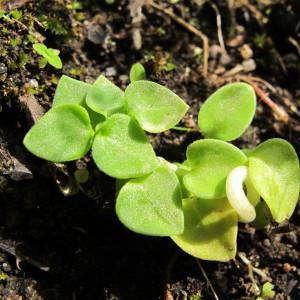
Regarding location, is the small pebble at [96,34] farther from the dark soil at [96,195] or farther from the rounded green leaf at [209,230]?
the rounded green leaf at [209,230]

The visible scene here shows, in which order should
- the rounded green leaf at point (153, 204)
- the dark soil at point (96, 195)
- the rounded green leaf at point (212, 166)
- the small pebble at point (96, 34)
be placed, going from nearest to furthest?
the rounded green leaf at point (153, 204) → the rounded green leaf at point (212, 166) → the dark soil at point (96, 195) → the small pebble at point (96, 34)

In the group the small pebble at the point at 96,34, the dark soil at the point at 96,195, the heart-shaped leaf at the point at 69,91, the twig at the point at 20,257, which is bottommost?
the twig at the point at 20,257

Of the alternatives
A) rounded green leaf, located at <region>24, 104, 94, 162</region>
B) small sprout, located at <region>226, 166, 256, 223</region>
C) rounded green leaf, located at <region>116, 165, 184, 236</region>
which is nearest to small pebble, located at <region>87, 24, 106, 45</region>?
rounded green leaf, located at <region>24, 104, 94, 162</region>

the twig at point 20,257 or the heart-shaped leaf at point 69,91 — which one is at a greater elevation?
the heart-shaped leaf at point 69,91

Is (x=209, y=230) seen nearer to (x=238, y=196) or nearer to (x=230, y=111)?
(x=238, y=196)

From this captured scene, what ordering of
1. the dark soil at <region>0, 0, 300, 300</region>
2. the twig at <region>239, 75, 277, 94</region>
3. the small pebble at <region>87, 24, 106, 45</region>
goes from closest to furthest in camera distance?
the dark soil at <region>0, 0, 300, 300</region> → the small pebble at <region>87, 24, 106, 45</region> → the twig at <region>239, 75, 277, 94</region>

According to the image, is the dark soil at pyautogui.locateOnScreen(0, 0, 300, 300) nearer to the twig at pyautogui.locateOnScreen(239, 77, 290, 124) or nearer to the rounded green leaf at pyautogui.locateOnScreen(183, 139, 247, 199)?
the twig at pyautogui.locateOnScreen(239, 77, 290, 124)

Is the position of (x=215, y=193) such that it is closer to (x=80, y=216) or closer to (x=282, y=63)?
(x=80, y=216)

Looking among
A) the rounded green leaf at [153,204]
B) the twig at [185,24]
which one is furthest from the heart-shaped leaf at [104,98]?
the twig at [185,24]
